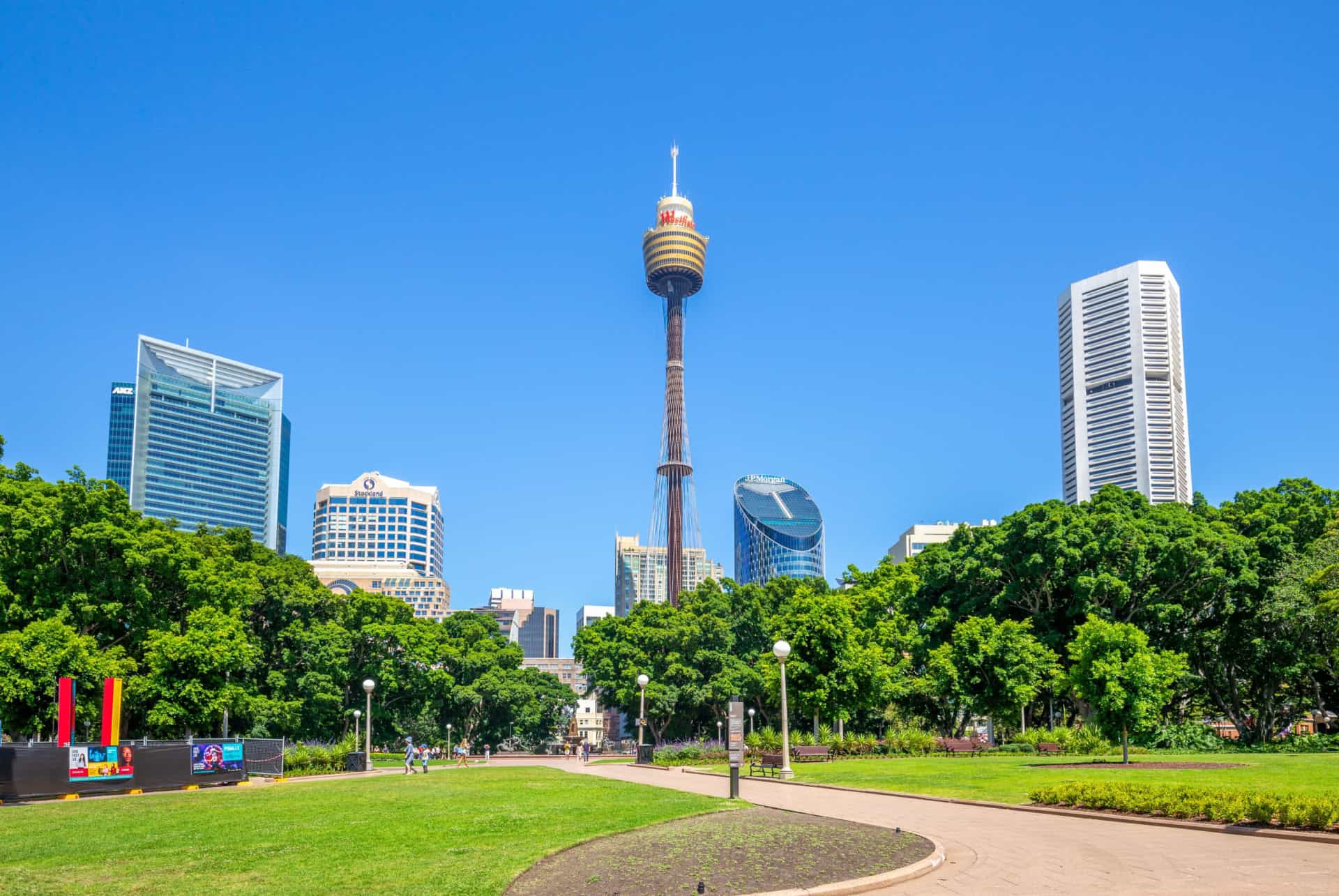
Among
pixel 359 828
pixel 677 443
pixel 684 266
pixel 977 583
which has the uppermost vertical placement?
pixel 684 266

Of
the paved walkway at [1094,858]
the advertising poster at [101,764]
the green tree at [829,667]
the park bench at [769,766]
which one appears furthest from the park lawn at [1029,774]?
the advertising poster at [101,764]

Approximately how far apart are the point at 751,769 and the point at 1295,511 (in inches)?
1370

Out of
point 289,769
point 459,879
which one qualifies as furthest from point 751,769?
point 459,879

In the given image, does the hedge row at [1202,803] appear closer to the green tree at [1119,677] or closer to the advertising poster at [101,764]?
the green tree at [1119,677]

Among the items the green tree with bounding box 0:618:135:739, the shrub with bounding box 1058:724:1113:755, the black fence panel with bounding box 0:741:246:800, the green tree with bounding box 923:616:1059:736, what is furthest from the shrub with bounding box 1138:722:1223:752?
the green tree with bounding box 0:618:135:739

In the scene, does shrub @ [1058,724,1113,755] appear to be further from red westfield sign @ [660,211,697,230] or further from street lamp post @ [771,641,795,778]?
red westfield sign @ [660,211,697,230]

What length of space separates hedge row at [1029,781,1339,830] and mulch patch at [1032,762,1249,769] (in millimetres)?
12601

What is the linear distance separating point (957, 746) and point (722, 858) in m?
38.4

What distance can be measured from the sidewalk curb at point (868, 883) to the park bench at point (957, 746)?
35482mm

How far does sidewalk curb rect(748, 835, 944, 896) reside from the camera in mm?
11844

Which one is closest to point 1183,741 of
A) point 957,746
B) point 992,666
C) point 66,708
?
point 992,666

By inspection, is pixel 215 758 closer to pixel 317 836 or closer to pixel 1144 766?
pixel 317 836

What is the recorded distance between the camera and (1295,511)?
55156mm

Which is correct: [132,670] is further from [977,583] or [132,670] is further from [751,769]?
[977,583]
